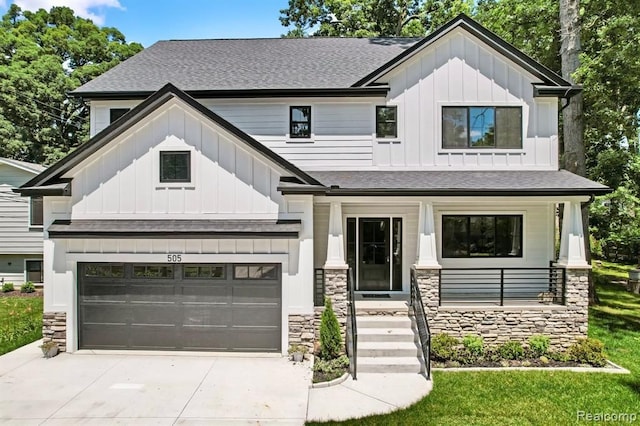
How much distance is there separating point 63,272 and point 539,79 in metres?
13.2

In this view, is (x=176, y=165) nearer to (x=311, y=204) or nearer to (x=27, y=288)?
(x=311, y=204)

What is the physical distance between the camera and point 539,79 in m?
11.0

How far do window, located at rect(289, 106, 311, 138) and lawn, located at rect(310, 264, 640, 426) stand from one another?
7071 millimetres

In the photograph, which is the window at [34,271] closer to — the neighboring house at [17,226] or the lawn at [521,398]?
the neighboring house at [17,226]

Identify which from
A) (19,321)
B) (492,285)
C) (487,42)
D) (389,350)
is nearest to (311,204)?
(389,350)

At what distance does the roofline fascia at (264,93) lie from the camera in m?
11.0

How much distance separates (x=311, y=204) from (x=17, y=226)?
48.5 ft

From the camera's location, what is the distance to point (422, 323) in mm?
8914

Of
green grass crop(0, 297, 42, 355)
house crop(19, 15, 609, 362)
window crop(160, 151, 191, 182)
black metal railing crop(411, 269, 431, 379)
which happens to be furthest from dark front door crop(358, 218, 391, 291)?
green grass crop(0, 297, 42, 355)

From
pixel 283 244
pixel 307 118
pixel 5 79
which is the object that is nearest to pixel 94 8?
pixel 5 79

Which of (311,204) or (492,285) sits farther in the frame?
(492,285)

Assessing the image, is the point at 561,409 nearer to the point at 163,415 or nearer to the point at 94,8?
the point at 163,415

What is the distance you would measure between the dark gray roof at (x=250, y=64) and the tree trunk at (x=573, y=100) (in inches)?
206

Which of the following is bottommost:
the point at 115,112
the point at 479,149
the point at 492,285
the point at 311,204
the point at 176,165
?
the point at 492,285
